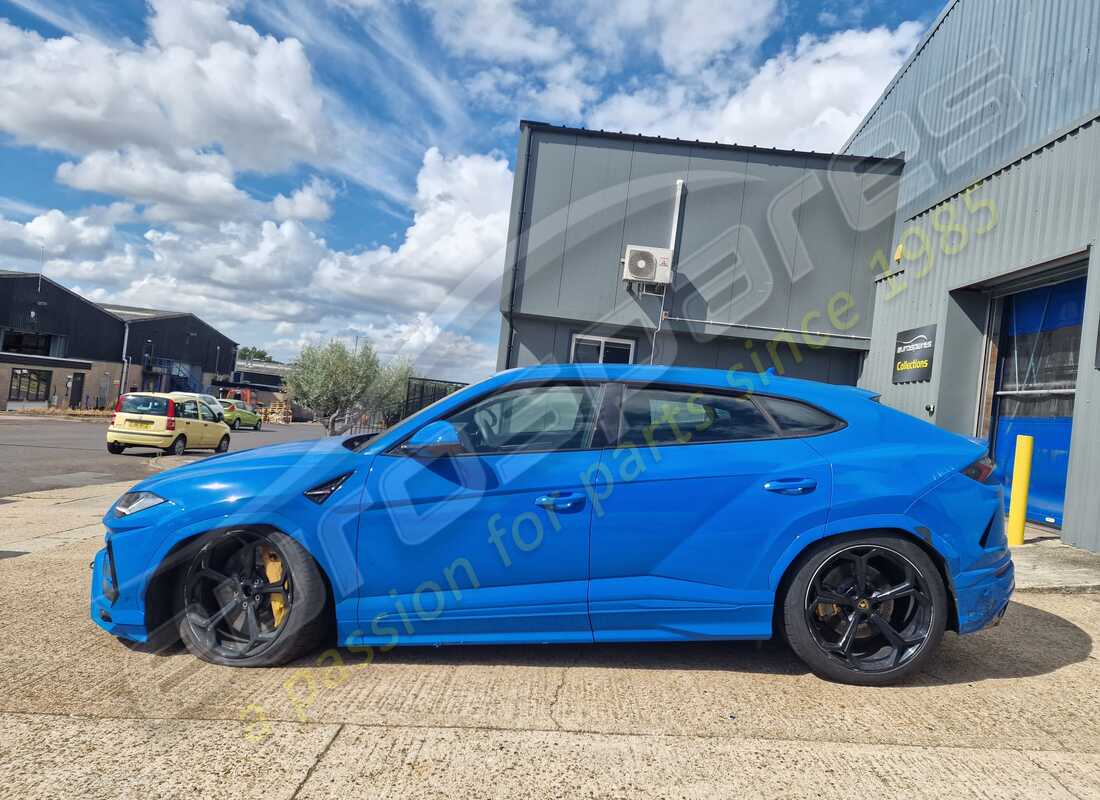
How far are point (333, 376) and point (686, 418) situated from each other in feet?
81.3

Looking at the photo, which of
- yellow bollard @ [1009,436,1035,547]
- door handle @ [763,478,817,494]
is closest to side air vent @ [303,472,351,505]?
door handle @ [763,478,817,494]

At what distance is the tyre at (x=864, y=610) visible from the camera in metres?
3.38

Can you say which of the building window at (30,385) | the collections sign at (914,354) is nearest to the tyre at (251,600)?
the collections sign at (914,354)

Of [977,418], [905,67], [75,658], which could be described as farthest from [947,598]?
[905,67]

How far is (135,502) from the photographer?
356 centimetres

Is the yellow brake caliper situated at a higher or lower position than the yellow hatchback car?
higher

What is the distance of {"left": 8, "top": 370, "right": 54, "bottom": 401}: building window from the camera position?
4278 centimetres

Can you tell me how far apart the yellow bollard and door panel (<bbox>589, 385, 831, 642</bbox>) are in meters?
4.51

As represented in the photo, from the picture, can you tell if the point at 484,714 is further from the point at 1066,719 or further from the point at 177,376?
the point at 177,376

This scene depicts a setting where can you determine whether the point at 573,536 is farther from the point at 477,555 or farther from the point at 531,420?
the point at 531,420

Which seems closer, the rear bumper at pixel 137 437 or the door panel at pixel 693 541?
the door panel at pixel 693 541

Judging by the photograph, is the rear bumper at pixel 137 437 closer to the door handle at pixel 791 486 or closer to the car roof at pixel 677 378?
the car roof at pixel 677 378

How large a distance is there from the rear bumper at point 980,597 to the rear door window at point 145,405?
741 inches

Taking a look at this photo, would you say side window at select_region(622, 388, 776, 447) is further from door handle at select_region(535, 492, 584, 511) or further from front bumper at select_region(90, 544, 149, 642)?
front bumper at select_region(90, 544, 149, 642)
